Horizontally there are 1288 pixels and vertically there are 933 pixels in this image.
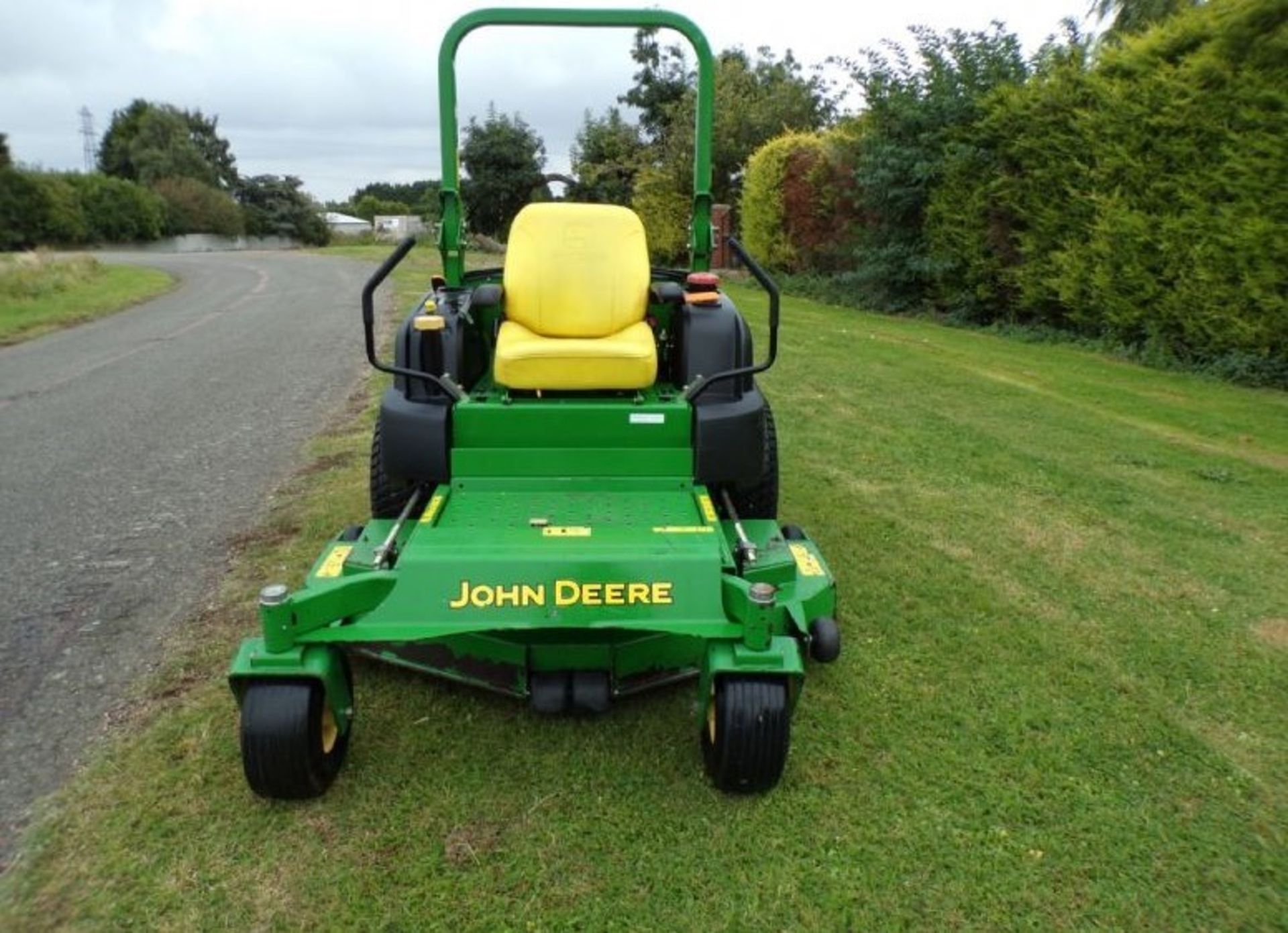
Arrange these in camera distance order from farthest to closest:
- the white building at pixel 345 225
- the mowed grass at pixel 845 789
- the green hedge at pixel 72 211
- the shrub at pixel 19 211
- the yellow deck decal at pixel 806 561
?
the white building at pixel 345 225 < the green hedge at pixel 72 211 < the shrub at pixel 19 211 < the yellow deck decal at pixel 806 561 < the mowed grass at pixel 845 789

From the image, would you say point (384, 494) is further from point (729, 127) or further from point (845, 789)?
point (729, 127)

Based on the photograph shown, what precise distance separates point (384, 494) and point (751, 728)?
6.47ft

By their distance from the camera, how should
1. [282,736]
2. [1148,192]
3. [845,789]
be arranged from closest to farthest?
[282,736] → [845,789] → [1148,192]

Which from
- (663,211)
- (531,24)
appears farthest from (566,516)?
(663,211)

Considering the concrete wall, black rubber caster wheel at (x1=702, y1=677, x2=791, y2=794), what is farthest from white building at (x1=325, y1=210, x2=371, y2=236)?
black rubber caster wheel at (x1=702, y1=677, x2=791, y2=794)

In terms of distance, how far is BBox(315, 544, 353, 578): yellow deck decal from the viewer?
3189mm

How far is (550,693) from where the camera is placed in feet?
9.18

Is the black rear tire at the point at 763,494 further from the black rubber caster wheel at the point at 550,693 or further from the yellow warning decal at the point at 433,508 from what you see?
the black rubber caster wheel at the point at 550,693

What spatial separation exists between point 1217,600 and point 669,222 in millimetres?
16473

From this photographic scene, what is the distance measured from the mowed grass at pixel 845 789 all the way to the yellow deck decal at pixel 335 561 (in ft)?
1.20

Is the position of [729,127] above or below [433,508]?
above

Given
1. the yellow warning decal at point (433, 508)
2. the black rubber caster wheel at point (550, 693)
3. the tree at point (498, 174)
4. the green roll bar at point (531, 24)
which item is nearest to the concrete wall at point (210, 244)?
the tree at point (498, 174)

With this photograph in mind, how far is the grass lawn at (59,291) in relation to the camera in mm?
13422

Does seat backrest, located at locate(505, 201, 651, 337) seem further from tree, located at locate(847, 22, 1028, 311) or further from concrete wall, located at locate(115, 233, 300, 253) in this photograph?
concrete wall, located at locate(115, 233, 300, 253)
